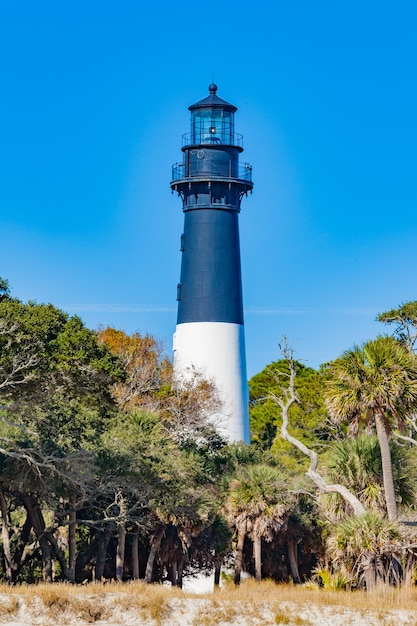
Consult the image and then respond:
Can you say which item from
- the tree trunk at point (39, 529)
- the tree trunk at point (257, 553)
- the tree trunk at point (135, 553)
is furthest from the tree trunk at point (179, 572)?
the tree trunk at point (39, 529)

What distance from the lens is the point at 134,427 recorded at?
33719 millimetres

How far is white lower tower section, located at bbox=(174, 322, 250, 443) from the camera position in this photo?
48.3 m

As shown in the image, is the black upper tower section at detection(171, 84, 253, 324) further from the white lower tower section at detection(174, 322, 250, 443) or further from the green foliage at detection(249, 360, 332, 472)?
the green foliage at detection(249, 360, 332, 472)

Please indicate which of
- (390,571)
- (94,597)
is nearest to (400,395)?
(390,571)

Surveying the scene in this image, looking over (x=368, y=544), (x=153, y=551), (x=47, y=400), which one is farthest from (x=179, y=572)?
(x=368, y=544)

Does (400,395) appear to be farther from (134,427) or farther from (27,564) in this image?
(27,564)

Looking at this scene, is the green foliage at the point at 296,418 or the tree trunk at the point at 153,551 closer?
the tree trunk at the point at 153,551

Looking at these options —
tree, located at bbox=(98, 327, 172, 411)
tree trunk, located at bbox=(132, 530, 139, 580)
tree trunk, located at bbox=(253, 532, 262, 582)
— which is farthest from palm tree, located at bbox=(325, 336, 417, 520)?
tree, located at bbox=(98, 327, 172, 411)

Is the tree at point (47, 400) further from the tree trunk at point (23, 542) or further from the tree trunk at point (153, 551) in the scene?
the tree trunk at point (153, 551)

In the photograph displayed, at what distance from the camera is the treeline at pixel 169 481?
90.1 feet

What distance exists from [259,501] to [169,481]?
146 inches

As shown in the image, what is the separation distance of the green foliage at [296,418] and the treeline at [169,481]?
761cm

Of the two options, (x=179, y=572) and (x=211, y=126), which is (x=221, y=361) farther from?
(x=179, y=572)

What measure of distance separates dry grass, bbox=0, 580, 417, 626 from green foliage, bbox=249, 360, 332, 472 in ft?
58.8
